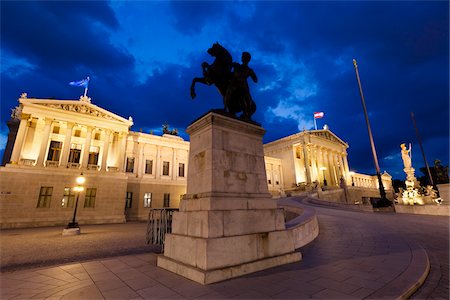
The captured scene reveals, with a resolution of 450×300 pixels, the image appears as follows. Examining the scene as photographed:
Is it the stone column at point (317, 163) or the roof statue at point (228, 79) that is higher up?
the stone column at point (317, 163)

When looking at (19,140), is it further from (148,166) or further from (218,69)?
(218,69)

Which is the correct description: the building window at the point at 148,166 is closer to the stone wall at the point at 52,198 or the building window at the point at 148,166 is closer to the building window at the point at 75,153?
the stone wall at the point at 52,198

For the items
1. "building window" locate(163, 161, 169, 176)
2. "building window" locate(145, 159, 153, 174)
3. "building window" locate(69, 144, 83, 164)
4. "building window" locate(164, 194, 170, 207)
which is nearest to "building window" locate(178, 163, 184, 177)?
"building window" locate(163, 161, 169, 176)

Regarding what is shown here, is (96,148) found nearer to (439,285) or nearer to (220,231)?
(220,231)

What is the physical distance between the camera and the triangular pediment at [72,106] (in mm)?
23688

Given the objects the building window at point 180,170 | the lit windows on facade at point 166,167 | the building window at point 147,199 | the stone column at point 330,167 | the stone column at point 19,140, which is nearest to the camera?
the stone column at point 19,140

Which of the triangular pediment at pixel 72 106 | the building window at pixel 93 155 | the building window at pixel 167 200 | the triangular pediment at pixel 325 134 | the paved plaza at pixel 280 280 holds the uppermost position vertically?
the triangular pediment at pixel 325 134

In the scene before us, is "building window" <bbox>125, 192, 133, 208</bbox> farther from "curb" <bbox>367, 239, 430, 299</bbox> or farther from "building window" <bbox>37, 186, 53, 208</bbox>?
"curb" <bbox>367, 239, 430, 299</bbox>

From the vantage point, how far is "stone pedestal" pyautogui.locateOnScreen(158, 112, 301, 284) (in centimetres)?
404

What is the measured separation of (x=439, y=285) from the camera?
12.3 ft

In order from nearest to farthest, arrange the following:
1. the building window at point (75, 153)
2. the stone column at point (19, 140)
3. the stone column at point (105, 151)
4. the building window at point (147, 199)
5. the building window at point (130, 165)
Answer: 1. the stone column at point (19, 140)
2. the stone column at point (105, 151)
3. the building window at point (75, 153)
4. the building window at point (147, 199)
5. the building window at point (130, 165)

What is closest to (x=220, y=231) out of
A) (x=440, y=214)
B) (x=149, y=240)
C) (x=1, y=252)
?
(x=149, y=240)

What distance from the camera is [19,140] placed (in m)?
23.1

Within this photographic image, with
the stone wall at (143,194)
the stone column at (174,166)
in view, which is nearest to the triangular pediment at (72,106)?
the stone column at (174,166)
